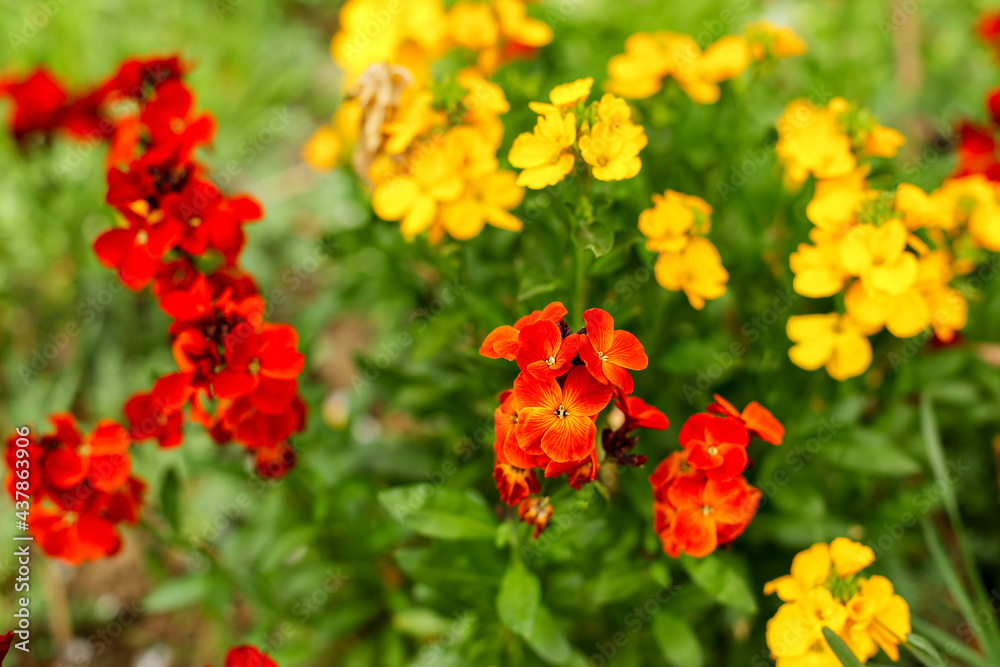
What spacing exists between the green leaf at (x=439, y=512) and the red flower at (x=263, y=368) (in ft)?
1.20

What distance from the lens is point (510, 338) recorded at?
147 cm

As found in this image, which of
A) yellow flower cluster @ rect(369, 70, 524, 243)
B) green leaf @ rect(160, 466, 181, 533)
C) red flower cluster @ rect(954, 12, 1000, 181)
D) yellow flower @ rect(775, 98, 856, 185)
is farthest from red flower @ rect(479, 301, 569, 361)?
red flower cluster @ rect(954, 12, 1000, 181)

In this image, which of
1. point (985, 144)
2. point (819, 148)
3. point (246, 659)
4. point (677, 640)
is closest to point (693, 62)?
point (819, 148)

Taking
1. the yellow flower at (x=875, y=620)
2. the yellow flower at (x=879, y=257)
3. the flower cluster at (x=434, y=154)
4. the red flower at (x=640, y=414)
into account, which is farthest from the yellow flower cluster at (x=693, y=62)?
the yellow flower at (x=875, y=620)

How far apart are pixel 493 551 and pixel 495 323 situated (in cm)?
60

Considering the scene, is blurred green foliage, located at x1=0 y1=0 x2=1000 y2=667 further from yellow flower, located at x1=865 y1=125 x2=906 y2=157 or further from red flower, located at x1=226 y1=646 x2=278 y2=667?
red flower, located at x1=226 y1=646 x2=278 y2=667

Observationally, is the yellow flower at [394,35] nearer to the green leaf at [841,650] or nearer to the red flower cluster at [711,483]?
the red flower cluster at [711,483]

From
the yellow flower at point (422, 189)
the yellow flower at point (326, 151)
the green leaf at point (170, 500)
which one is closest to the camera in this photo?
the yellow flower at point (422, 189)

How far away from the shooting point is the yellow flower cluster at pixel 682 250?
187cm

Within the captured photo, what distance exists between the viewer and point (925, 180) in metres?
2.50

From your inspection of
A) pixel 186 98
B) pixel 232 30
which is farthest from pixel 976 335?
pixel 232 30

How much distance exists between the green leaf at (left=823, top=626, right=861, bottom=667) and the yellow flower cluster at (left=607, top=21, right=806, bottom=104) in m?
1.45

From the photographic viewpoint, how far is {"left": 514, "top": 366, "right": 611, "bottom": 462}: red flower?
1379mm

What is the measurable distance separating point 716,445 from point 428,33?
5.61 feet
